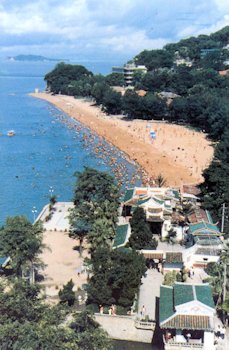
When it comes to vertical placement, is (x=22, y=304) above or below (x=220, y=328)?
Answer: above

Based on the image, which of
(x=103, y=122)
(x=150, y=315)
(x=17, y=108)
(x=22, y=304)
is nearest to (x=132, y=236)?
(x=150, y=315)

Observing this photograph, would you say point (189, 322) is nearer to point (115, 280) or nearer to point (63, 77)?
point (115, 280)

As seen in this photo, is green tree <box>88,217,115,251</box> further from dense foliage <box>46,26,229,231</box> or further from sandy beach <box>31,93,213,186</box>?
sandy beach <box>31,93,213,186</box>

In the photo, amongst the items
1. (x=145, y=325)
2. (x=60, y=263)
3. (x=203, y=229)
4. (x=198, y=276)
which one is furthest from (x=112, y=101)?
(x=145, y=325)

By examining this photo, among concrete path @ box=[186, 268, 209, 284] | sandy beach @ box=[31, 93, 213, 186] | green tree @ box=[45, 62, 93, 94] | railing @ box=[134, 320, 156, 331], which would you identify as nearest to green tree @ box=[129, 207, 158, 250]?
concrete path @ box=[186, 268, 209, 284]

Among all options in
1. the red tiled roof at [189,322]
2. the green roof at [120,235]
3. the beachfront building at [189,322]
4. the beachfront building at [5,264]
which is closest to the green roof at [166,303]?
the beachfront building at [189,322]

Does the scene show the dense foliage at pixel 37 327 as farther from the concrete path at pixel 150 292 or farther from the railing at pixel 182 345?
the concrete path at pixel 150 292

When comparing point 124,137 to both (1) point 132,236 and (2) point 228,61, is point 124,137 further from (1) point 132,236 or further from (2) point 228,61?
(2) point 228,61
